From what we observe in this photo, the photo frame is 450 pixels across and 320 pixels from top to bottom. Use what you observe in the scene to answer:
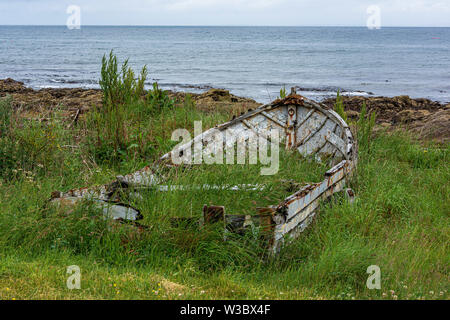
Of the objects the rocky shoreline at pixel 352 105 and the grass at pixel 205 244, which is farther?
the rocky shoreline at pixel 352 105

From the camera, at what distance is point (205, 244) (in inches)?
172

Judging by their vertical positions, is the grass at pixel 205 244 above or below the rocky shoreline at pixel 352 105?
below

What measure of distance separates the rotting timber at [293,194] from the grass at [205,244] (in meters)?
0.14

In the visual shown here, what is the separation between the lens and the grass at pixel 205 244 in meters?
3.70

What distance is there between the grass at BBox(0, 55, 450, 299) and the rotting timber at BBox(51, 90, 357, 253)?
0.46 feet

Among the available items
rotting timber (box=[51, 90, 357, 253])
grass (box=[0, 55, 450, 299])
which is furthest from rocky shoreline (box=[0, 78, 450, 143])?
grass (box=[0, 55, 450, 299])

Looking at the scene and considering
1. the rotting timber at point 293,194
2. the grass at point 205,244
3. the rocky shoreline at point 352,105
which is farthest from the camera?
the rocky shoreline at point 352,105

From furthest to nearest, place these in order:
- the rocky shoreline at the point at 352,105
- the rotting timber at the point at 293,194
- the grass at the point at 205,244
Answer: the rocky shoreline at the point at 352,105 → the rotting timber at the point at 293,194 → the grass at the point at 205,244

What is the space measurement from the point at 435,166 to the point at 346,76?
2568cm

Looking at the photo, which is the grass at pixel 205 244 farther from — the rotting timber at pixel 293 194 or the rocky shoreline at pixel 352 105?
the rocky shoreline at pixel 352 105

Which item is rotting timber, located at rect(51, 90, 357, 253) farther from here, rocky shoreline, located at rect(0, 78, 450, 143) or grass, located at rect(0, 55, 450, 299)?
rocky shoreline, located at rect(0, 78, 450, 143)

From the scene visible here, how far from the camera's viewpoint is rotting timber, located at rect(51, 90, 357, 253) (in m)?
4.45

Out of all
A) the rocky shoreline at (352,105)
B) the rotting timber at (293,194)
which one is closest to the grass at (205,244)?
the rotting timber at (293,194)

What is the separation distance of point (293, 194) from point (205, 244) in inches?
43.2
